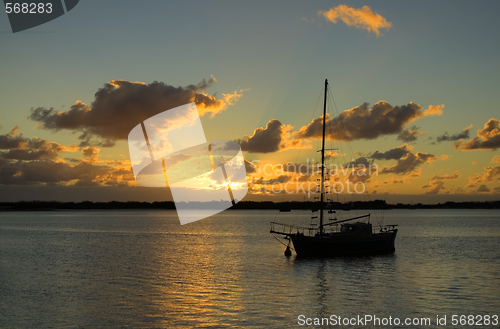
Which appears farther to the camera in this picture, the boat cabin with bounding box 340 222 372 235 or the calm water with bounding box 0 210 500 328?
the boat cabin with bounding box 340 222 372 235

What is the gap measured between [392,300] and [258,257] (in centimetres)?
2805

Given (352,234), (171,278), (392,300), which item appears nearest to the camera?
(392,300)

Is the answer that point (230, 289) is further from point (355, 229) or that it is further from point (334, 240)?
point (355, 229)

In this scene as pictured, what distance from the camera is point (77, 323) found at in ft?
84.9

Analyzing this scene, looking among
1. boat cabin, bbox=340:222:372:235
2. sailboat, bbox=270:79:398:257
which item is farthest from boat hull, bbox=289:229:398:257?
boat cabin, bbox=340:222:372:235

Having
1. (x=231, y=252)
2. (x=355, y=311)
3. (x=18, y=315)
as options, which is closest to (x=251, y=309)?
(x=355, y=311)

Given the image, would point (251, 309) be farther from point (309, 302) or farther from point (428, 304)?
point (428, 304)

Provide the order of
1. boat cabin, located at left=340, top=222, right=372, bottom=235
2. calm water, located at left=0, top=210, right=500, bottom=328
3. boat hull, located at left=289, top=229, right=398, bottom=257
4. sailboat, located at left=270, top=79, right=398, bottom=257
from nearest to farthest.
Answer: calm water, located at left=0, top=210, right=500, bottom=328
boat hull, located at left=289, top=229, right=398, bottom=257
sailboat, located at left=270, top=79, right=398, bottom=257
boat cabin, located at left=340, top=222, right=372, bottom=235

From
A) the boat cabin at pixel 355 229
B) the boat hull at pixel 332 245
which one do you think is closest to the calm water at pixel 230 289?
the boat hull at pixel 332 245

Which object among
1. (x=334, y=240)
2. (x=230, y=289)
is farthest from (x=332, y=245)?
(x=230, y=289)

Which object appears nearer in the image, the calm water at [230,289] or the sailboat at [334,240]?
the calm water at [230,289]

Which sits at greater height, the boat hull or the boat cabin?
the boat cabin

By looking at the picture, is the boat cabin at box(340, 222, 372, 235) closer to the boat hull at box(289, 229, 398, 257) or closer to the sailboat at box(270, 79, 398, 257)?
the sailboat at box(270, 79, 398, 257)

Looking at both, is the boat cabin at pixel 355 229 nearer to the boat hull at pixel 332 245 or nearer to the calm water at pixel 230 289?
the boat hull at pixel 332 245
